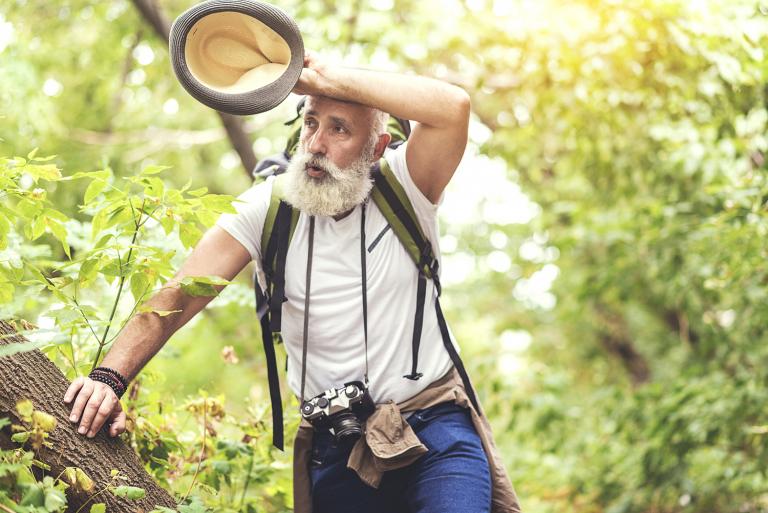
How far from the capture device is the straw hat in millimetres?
2443

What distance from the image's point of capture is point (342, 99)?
8.74 feet

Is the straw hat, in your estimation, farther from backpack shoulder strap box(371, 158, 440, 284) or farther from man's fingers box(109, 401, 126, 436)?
man's fingers box(109, 401, 126, 436)

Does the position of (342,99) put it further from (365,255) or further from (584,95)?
(584,95)

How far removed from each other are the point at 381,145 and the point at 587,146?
153 inches

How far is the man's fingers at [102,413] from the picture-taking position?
2115 mm

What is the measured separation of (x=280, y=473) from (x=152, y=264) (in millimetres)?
1542

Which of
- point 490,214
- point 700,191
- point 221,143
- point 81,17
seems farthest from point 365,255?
point 490,214

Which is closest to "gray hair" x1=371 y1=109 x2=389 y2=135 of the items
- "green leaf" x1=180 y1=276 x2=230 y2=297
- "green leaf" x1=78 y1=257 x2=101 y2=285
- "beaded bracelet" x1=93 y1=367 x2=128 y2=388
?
"green leaf" x1=180 y1=276 x2=230 y2=297

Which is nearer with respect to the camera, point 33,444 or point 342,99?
point 33,444

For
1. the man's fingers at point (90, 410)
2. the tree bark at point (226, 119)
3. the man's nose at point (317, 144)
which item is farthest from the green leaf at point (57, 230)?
the tree bark at point (226, 119)

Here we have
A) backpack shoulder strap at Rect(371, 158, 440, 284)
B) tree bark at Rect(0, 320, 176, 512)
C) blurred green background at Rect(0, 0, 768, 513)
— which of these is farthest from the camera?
blurred green background at Rect(0, 0, 768, 513)

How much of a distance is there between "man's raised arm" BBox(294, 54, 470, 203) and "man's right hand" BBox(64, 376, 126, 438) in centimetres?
121

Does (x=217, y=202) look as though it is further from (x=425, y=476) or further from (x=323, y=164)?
(x=425, y=476)

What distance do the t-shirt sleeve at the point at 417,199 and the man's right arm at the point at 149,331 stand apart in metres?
0.66
